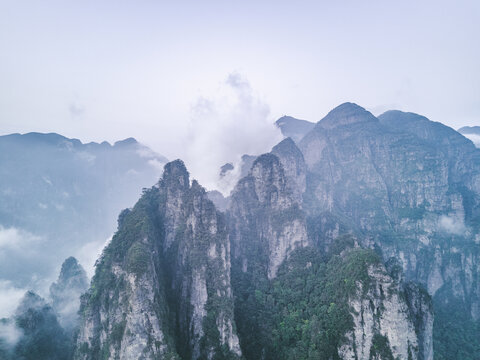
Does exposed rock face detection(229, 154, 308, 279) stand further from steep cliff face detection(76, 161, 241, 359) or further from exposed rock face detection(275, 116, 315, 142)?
exposed rock face detection(275, 116, 315, 142)

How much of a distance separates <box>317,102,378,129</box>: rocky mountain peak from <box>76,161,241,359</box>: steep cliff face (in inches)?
4040

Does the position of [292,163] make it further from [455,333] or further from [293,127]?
[293,127]

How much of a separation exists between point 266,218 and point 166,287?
1424 inches

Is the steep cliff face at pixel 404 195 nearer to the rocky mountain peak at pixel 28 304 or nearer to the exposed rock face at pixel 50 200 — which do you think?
the rocky mountain peak at pixel 28 304

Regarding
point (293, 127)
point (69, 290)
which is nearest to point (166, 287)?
point (69, 290)

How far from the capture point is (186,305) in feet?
175

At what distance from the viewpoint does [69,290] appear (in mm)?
87875

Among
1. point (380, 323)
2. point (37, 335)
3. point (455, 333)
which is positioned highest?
point (380, 323)

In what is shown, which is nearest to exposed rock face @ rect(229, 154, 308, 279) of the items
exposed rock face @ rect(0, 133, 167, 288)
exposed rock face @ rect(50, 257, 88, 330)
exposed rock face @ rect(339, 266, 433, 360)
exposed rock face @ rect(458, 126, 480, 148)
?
exposed rock face @ rect(339, 266, 433, 360)

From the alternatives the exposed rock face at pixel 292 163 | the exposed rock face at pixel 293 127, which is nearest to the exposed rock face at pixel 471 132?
the exposed rock face at pixel 293 127

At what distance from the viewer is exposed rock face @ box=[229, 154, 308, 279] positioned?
73.8m

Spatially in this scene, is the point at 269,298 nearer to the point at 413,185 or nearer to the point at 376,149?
the point at 413,185

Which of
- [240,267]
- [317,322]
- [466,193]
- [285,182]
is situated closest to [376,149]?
[466,193]

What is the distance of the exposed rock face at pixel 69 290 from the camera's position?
85.1 meters
